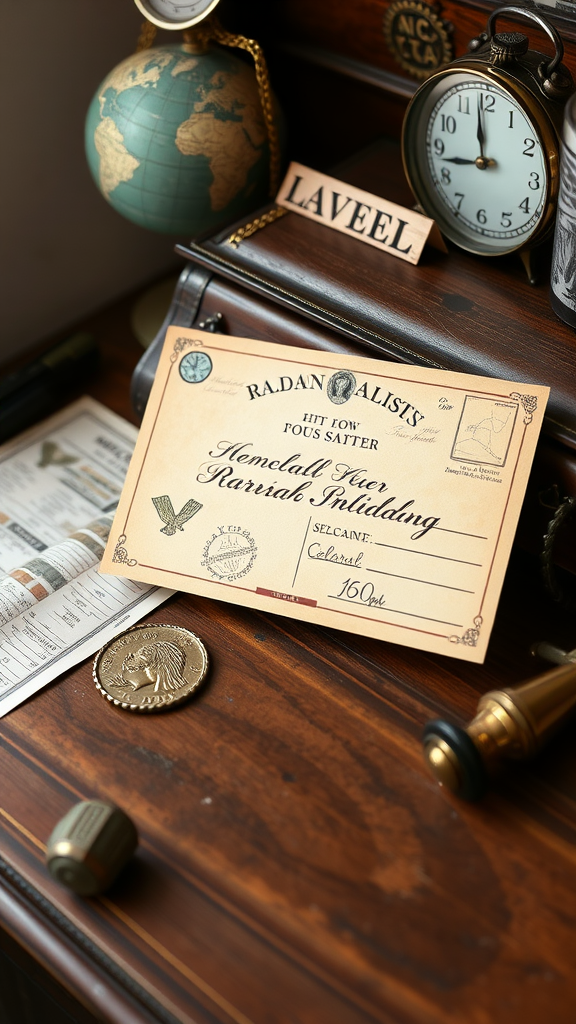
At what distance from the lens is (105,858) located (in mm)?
708

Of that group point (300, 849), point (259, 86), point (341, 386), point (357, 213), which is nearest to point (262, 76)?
point (259, 86)

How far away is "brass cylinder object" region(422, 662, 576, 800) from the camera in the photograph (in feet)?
2.49

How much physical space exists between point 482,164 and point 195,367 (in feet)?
→ 1.28

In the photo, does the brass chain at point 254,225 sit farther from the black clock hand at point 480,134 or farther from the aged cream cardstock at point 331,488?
the black clock hand at point 480,134

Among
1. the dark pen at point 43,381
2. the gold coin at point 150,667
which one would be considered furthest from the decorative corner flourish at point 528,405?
the dark pen at point 43,381

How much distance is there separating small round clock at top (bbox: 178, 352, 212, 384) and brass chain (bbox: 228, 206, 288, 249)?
0.15 m

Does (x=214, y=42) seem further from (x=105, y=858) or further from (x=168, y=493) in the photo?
(x=105, y=858)

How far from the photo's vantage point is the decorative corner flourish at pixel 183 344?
1032mm

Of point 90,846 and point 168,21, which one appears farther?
point 168,21

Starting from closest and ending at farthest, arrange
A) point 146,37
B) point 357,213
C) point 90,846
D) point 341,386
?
point 90,846, point 341,386, point 357,213, point 146,37

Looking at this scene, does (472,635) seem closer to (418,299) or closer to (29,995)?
(418,299)

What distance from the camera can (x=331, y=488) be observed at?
93 centimetres

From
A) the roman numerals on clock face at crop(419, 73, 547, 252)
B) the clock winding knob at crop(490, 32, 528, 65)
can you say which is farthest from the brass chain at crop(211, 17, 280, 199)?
the clock winding knob at crop(490, 32, 528, 65)

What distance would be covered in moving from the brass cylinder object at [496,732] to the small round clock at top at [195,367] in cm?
47
